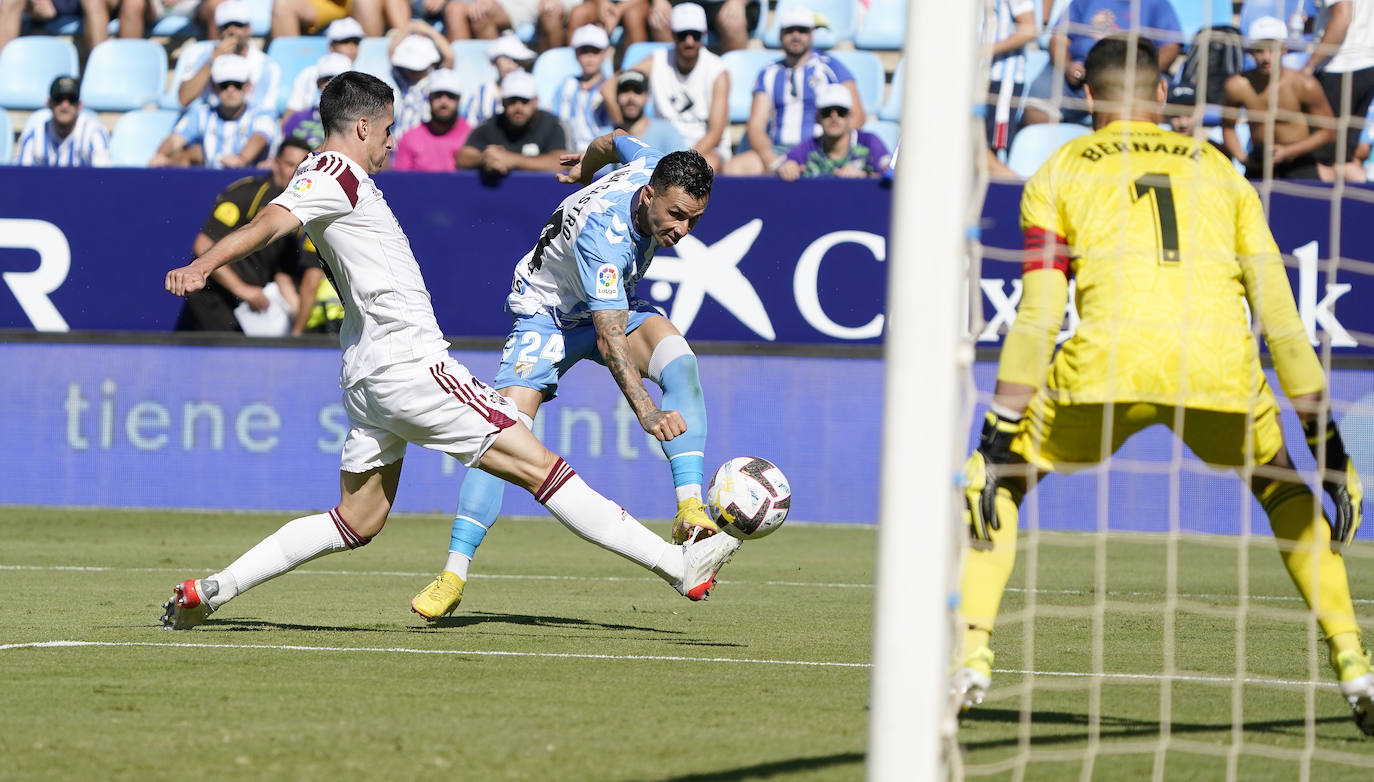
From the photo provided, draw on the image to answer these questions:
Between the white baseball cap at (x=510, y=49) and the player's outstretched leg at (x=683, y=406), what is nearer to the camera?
the player's outstretched leg at (x=683, y=406)

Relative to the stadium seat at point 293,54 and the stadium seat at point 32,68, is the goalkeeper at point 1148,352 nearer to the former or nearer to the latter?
the stadium seat at point 293,54

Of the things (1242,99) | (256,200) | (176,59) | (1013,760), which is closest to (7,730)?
(1013,760)

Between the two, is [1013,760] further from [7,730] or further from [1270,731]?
[7,730]

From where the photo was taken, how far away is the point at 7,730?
177 inches

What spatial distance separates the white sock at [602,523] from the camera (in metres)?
6.47

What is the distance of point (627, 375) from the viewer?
6.83 meters

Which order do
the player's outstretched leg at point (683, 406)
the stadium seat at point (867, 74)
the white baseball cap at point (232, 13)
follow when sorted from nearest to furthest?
the player's outstretched leg at point (683, 406) < the stadium seat at point (867, 74) < the white baseball cap at point (232, 13)

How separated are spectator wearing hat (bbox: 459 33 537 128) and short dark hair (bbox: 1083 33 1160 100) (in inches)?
370

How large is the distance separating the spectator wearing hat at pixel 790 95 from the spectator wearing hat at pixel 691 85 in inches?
10.0

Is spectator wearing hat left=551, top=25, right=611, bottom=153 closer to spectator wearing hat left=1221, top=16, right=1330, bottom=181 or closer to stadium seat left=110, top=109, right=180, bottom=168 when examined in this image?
stadium seat left=110, top=109, right=180, bottom=168

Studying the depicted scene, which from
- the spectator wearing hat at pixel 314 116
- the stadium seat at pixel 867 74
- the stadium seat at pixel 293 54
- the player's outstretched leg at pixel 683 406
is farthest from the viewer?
the stadium seat at pixel 293 54

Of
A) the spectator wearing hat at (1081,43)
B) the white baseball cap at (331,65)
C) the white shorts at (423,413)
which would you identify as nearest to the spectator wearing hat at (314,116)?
the white baseball cap at (331,65)

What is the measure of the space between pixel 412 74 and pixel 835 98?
11.5ft

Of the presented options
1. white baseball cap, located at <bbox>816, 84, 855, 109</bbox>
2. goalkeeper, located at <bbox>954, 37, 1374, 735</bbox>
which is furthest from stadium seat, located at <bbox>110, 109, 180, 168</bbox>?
Answer: goalkeeper, located at <bbox>954, 37, 1374, 735</bbox>
